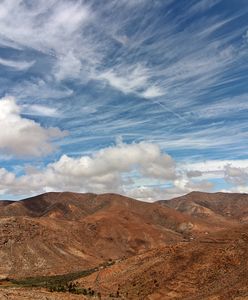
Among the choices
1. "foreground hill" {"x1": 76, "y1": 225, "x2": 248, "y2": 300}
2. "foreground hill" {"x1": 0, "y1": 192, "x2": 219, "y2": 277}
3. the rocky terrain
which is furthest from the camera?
"foreground hill" {"x1": 0, "y1": 192, "x2": 219, "y2": 277}

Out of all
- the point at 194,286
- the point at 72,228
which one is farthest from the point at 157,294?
the point at 72,228

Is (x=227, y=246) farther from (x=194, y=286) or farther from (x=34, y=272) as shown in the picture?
(x=34, y=272)

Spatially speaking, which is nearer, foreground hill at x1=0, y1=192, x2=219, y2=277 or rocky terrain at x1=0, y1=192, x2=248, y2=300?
rocky terrain at x1=0, y1=192, x2=248, y2=300

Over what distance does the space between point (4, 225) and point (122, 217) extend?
2656 inches

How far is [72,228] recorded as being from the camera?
526ft

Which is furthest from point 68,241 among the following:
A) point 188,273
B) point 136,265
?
point 188,273

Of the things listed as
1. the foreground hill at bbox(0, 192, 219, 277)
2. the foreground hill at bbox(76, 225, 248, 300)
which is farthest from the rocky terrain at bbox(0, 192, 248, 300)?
the foreground hill at bbox(0, 192, 219, 277)

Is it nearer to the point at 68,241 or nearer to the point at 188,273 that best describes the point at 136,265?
the point at 188,273

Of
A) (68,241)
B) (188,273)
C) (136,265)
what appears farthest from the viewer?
(68,241)

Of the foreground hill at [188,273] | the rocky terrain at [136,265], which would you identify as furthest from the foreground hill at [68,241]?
the foreground hill at [188,273]

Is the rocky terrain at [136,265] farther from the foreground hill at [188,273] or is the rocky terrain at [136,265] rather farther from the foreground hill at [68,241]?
the foreground hill at [68,241]

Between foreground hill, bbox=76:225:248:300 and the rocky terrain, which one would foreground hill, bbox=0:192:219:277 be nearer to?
the rocky terrain

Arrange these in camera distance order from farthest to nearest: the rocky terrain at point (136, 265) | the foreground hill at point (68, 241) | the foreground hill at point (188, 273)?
the foreground hill at point (68, 241) < the rocky terrain at point (136, 265) < the foreground hill at point (188, 273)

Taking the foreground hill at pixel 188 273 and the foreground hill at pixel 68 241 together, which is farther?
the foreground hill at pixel 68 241
